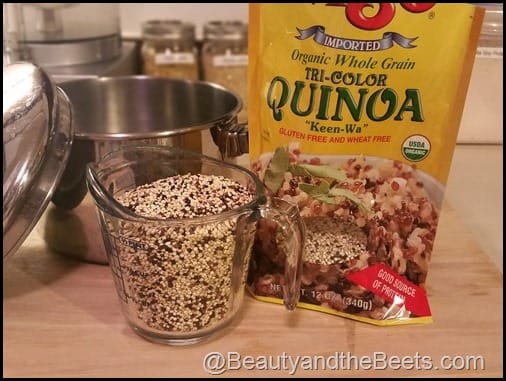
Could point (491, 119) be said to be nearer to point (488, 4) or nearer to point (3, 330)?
point (488, 4)

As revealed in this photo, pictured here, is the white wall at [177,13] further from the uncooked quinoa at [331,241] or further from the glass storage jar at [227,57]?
the uncooked quinoa at [331,241]

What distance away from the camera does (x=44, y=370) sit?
1.71 ft

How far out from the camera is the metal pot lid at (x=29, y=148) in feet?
1.73

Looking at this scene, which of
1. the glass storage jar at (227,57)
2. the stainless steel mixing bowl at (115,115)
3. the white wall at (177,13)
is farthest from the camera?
the white wall at (177,13)

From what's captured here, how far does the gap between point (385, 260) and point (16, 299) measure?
39cm

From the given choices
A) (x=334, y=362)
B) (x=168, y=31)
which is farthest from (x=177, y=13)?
(x=334, y=362)

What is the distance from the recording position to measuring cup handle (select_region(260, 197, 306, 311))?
1.71 ft

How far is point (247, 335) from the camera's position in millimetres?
571

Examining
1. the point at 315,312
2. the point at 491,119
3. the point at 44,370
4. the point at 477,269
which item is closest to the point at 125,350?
the point at 44,370

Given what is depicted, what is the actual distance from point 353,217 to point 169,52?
718 mm

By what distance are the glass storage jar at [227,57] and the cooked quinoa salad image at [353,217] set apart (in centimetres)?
59

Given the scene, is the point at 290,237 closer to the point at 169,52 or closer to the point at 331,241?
the point at 331,241

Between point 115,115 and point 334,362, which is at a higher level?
point 115,115

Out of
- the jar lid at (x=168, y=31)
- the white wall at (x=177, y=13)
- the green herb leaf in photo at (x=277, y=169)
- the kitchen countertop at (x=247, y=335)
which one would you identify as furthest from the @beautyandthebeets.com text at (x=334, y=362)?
the white wall at (x=177, y=13)
